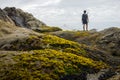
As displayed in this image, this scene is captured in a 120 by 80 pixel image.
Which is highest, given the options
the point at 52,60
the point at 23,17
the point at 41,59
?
the point at 23,17

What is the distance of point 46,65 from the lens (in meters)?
22.0

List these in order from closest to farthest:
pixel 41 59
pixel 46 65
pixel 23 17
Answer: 1. pixel 46 65
2. pixel 41 59
3. pixel 23 17

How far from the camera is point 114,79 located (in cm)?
2109

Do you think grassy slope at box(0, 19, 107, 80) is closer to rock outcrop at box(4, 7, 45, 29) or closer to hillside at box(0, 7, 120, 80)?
hillside at box(0, 7, 120, 80)

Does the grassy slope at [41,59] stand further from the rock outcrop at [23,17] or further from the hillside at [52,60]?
the rock outcrop at [23,17]

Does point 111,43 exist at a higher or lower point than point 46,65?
higher

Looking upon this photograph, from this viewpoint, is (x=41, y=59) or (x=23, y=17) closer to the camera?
(x=41, y=59)

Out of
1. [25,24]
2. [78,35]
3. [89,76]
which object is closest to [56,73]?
[89,76]

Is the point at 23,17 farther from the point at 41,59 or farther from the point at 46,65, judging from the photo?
the point at 46,65

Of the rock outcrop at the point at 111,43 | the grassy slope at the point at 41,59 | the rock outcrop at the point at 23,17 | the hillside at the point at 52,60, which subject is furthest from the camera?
→ the rock outcrop at the point at 23,17

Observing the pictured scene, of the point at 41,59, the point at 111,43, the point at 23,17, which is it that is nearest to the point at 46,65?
the point at 41,59

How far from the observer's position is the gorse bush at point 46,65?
21042 mm

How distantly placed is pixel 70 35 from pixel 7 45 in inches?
590

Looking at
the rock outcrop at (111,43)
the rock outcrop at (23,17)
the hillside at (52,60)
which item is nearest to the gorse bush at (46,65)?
the hillside at (52,60)
